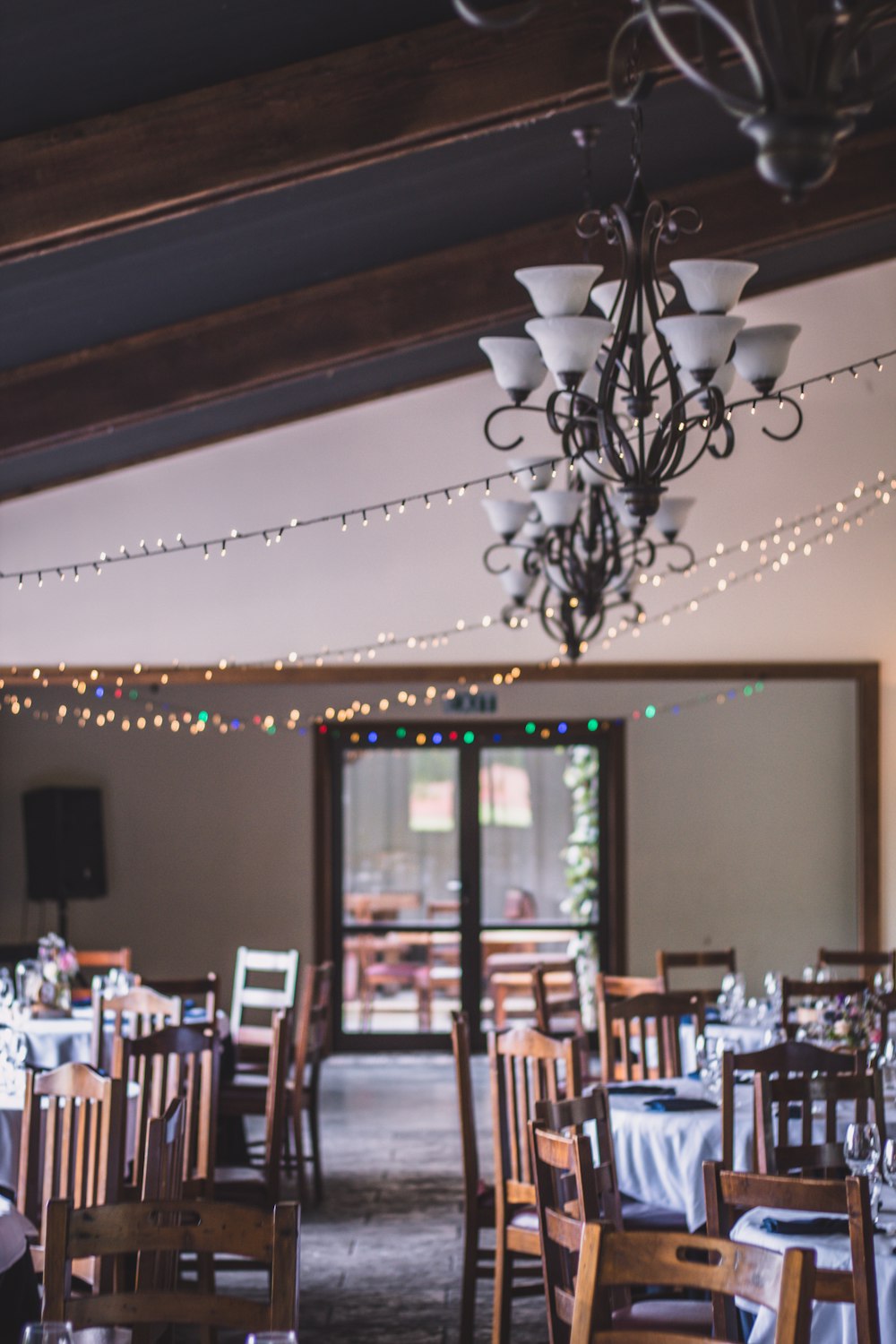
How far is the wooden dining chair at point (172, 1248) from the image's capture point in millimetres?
2590

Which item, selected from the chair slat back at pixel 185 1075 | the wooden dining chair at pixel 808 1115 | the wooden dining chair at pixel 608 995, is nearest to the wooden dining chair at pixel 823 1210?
the wooden dining chair at pixel 808 1115

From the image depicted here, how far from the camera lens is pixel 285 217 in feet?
18.4

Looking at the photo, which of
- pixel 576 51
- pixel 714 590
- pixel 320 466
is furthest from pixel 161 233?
pixel 714 590

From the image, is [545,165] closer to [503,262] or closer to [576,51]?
[503,262]

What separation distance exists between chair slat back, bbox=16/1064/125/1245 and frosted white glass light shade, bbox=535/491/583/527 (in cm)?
288

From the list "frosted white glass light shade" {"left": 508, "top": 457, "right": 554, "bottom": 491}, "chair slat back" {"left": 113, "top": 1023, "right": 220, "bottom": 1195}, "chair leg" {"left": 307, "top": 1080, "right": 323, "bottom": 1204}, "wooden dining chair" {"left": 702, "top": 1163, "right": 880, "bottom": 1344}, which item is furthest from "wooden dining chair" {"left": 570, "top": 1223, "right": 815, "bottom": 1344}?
"chair leg" {"left": 307, "top": 1080, "right": 323, "bottom": 1204}

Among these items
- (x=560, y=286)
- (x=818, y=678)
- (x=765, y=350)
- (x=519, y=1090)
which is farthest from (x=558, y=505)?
(x=818, y=678)

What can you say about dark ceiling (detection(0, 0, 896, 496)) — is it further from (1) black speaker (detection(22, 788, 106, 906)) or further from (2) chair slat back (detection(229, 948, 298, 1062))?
(1) black speaker (detection(22, 788, 106, 906))

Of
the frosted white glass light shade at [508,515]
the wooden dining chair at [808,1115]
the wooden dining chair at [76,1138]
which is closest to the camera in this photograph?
the wooden dining chair at [808,1115]

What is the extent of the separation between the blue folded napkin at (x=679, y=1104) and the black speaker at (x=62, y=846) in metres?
6.81

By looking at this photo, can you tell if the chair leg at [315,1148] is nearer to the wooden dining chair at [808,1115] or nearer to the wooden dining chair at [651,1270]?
the wooden dining chair at [808,1115]

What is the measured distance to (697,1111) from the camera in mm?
4684

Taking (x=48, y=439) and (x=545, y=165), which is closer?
(x=545, y=165)

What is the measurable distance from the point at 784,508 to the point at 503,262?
247cm
